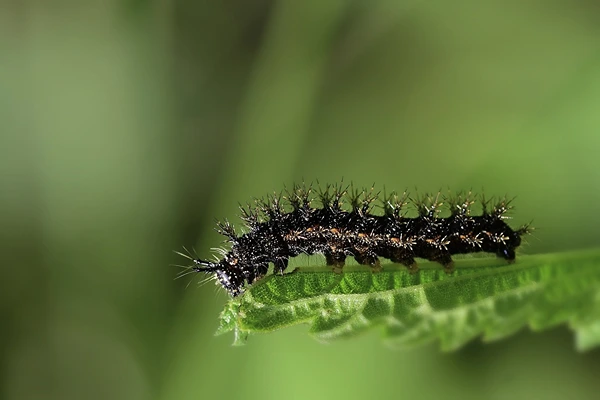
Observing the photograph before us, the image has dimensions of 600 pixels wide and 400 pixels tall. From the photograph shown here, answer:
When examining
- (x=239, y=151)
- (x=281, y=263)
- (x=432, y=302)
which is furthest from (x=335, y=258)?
(x=239, y=151)

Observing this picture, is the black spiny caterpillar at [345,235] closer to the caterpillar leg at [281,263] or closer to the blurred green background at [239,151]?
the caterpillar leg at [281,263]

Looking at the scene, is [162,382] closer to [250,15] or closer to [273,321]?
[273,321]

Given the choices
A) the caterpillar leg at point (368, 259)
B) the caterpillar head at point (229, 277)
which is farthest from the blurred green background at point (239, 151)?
the caterpillar leg at point (368, 259)

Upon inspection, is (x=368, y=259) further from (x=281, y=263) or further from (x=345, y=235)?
(x=281, y=263)

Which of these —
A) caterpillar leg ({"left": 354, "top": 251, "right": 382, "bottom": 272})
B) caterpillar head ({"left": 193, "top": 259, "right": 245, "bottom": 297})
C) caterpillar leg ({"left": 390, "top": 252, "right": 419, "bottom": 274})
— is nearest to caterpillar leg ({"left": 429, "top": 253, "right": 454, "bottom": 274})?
caterpillar leg ({"left": 390, "top": 252, "right": 419, "bottom": 274})

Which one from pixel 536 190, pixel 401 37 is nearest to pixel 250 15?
pixel 401 37

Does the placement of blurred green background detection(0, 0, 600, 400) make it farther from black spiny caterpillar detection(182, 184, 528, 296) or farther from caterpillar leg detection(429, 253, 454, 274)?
caterpillar leg detection(429, 253, 454, 274)
